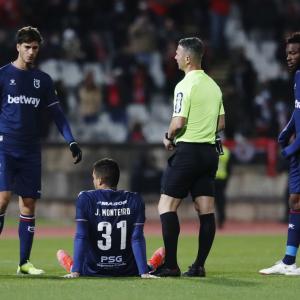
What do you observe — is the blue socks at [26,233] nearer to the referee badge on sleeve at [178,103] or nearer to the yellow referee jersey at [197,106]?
the yellow referee jersey at [197,106]

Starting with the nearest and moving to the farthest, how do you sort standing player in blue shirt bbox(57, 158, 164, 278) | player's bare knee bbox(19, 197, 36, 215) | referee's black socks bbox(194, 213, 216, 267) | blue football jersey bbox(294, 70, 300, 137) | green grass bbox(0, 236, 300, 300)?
green grass bbox(0, 236, 300, 300) → standing player in blue shirt bbox(57, 158, 164, 278) → referee's black socks bbox(194, 213, 216, 267) → blue football jersey bbox(294, 70, 300, 137) → player's bare knee bbox(19, 197, 36, 215)

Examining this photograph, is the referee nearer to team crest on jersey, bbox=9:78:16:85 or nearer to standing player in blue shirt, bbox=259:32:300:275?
standing player in blue shirt, bbox=259:32:300:275

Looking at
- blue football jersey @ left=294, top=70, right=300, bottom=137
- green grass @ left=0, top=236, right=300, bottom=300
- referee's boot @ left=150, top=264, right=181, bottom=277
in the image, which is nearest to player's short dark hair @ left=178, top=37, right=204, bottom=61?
blue football jersey @ left=294, top=70, right=300, bottom=137

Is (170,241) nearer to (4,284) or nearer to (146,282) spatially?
(146,282)

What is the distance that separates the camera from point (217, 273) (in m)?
11.9

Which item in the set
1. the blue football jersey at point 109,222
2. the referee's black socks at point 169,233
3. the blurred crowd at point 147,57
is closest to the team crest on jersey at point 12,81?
the blue football jersey at point 109,222

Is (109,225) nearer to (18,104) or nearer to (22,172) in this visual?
(22,172)

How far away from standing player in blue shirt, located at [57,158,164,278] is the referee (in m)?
0.31

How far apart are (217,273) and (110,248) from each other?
Answer: 1562 millimetres

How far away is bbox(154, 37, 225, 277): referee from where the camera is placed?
11.0m

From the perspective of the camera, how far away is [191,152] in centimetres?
1098

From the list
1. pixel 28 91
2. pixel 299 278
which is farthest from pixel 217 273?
pixel 28 91

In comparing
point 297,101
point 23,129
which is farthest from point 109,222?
point 297,101

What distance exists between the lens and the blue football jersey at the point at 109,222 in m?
10.8
